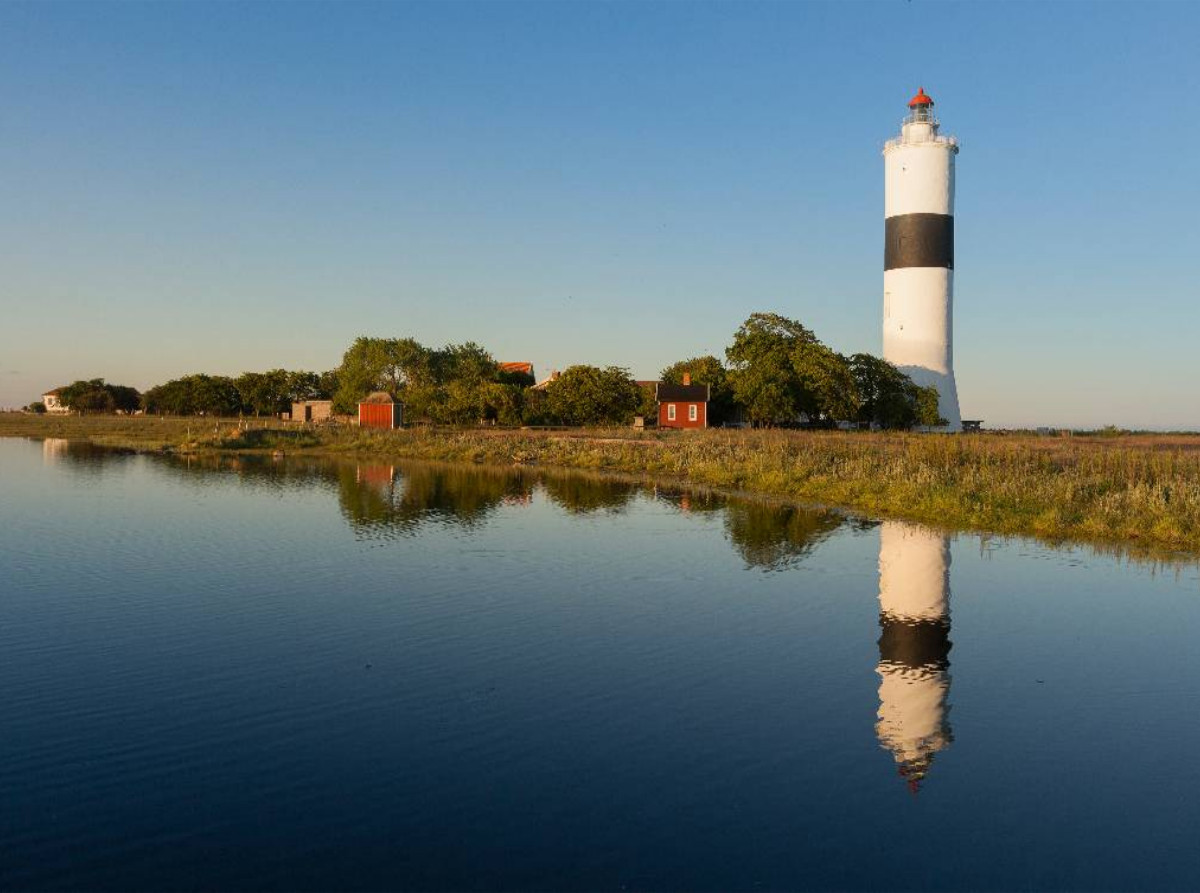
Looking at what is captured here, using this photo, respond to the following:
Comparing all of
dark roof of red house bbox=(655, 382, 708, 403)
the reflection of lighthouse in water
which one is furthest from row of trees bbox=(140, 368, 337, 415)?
the reflection of lighthouse in water

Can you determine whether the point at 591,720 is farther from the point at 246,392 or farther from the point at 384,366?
the point at 246,392

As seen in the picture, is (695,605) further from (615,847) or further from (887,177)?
(887,177)

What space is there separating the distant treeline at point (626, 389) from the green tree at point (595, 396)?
0.32 feet

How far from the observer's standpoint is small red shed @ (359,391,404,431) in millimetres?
88812

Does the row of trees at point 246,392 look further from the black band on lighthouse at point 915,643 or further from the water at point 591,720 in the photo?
the black band on lighthouse at point 915,643

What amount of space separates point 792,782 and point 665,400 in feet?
231

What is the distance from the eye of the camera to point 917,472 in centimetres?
3419

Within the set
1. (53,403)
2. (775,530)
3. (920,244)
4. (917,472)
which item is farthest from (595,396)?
(53,403)

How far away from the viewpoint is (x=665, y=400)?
78.4 m

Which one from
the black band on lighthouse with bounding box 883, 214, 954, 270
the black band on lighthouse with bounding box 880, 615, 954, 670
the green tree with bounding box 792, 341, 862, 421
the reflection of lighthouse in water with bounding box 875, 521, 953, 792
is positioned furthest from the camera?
the green tree with bounding box 792, 341, 862, 421

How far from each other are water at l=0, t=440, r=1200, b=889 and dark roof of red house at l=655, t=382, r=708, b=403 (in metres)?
56.3

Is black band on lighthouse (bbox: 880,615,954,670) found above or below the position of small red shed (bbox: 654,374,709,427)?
below

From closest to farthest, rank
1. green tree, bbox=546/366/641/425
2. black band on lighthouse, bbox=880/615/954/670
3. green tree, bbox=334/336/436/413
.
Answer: black band on lighthouse, bbox=880/615/954/670, green tree, bbox=546/366/641/425, green tree, bbox=334/336/436/413

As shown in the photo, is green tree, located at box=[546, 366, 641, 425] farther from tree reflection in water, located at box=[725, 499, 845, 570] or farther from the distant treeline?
tree reflection in water, located at box=[725, 499, 845, 570]
